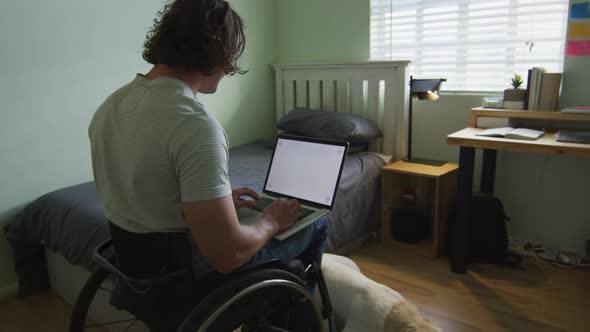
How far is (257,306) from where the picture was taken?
111 cm

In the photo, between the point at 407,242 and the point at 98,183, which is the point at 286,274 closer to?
the point at 98,183

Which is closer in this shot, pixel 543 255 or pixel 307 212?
pixel 307 212

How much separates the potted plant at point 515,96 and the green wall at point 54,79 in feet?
6.61

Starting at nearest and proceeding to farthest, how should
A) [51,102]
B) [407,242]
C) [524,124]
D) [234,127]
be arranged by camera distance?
[51,102] → [524,124] → [407,242] → [234,127]

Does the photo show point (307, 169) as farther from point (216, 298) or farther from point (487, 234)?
point (487, 234)

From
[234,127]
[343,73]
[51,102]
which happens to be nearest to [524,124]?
[343,73]

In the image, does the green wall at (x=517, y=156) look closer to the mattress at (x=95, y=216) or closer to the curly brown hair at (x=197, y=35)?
the mattress at (x=95, y=216)

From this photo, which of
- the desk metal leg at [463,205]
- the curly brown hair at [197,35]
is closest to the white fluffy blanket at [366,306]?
the desk metal leg at [463,205]

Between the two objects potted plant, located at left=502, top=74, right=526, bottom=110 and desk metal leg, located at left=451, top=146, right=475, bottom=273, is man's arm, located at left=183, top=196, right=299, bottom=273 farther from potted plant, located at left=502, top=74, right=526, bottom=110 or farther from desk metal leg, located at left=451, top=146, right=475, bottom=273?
potted plant, located at left=502, top=74, right=526, bottom=110

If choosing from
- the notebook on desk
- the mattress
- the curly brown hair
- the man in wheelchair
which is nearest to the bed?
the mattress

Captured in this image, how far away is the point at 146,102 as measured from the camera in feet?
3.27

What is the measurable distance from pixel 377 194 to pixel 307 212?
1331 mm

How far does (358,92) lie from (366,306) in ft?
5.40

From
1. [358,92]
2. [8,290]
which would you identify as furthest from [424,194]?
[8,290]
